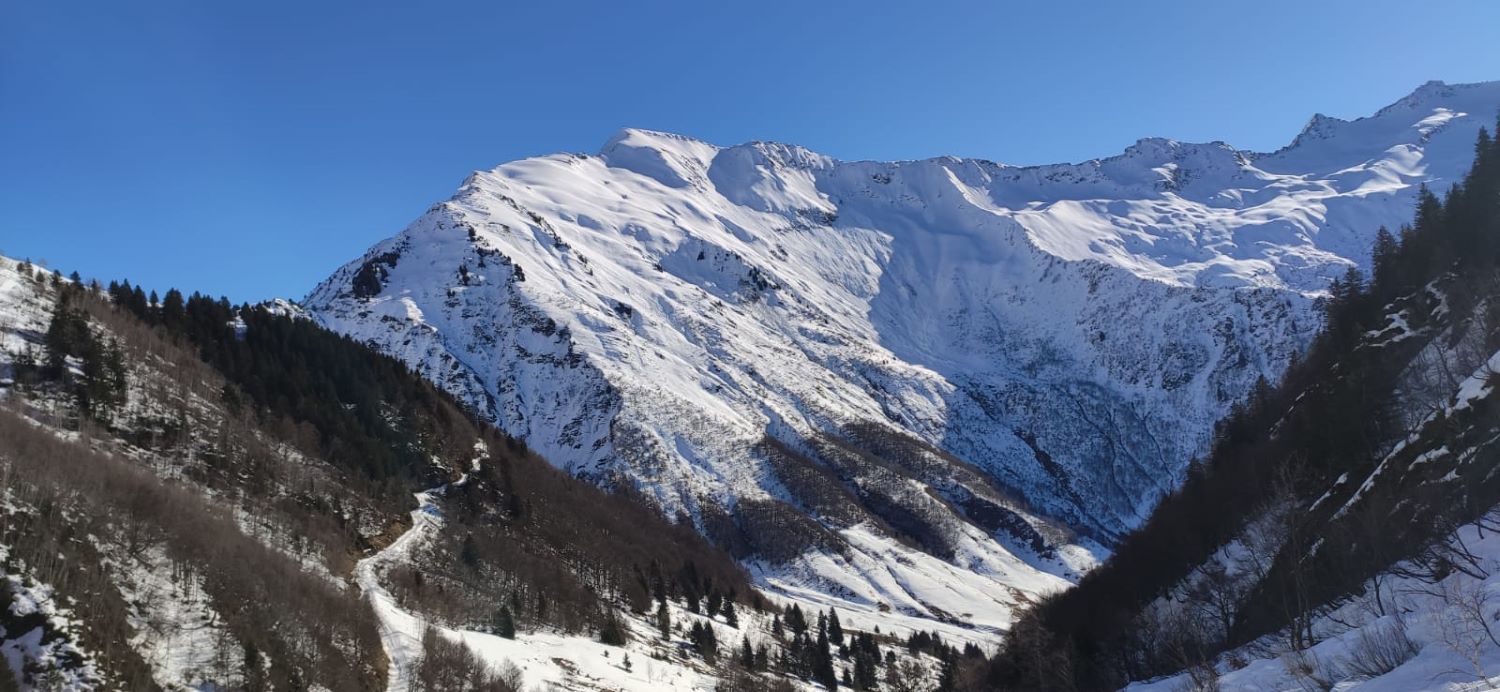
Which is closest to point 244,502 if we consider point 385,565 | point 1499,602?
point 385,565

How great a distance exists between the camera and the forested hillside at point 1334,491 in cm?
3014

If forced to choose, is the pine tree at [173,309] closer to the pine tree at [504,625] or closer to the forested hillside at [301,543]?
the forested hillside at [301,543]

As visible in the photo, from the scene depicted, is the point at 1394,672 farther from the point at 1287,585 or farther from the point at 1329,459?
the point at 1329,459

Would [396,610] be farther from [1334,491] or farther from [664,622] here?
[1334,491]

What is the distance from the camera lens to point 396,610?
58344mm

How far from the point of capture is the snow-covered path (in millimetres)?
47059

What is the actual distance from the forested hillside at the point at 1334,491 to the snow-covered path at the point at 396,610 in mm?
38890

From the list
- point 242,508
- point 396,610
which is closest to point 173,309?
point 242,508

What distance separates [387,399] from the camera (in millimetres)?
120062

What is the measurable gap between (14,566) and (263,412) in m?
62.2

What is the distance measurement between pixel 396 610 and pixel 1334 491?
5875 centimetres

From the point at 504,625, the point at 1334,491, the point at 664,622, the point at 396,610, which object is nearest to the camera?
the point at 1334,491

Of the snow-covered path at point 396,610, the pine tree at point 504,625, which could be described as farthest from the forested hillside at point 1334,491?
the pine tree at point 504,625

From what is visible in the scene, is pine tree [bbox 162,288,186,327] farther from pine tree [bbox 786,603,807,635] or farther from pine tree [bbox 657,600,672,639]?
pine tree [bbox 786,603,807,635]
